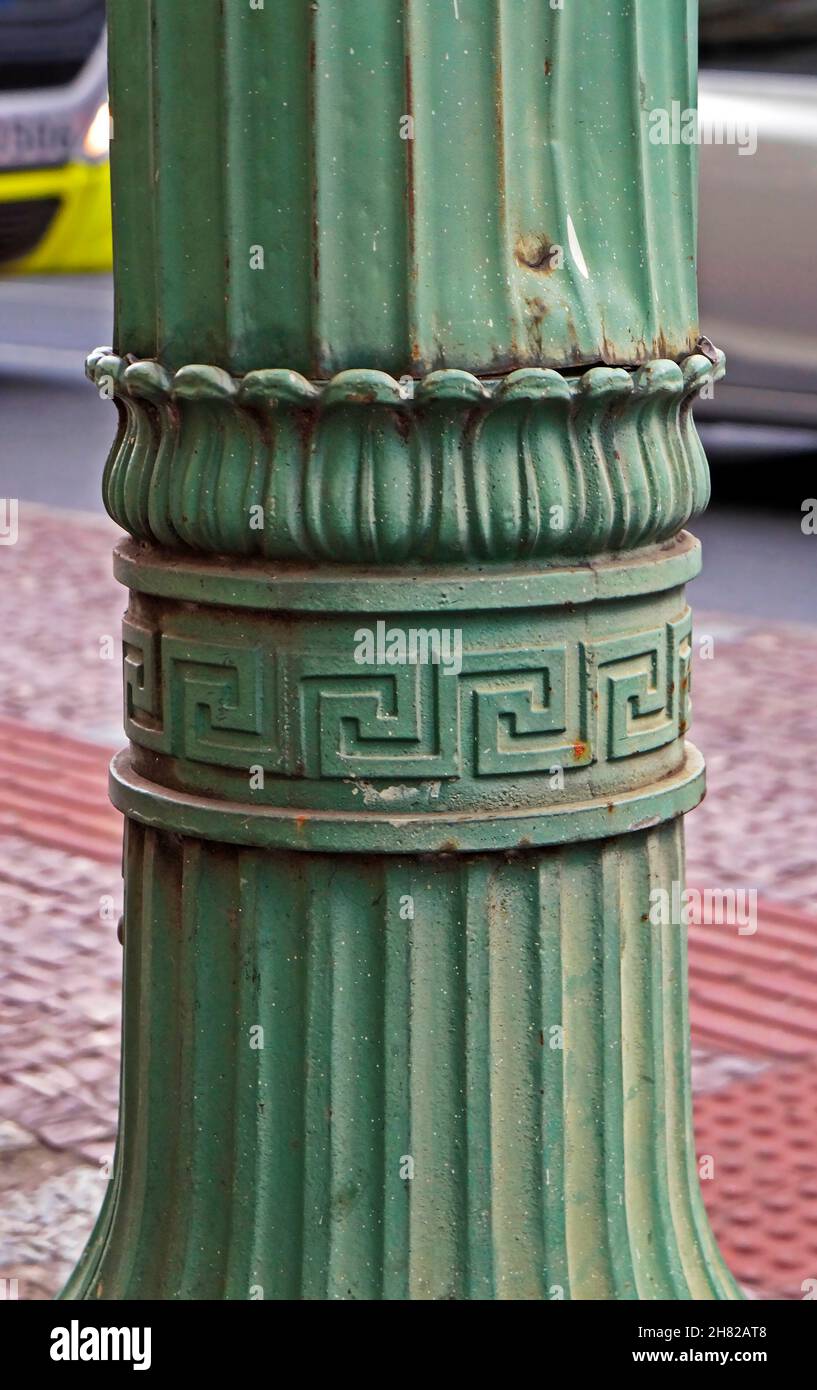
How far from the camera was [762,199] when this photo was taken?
8.06m

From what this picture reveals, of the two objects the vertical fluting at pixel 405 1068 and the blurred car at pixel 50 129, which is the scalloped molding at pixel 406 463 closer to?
the vertical fluting at pixel 405 1068

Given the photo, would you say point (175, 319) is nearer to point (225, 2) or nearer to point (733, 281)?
point (225, 2)

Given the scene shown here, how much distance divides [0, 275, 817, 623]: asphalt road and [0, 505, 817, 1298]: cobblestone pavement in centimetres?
60

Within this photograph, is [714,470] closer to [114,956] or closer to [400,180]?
[114,956]

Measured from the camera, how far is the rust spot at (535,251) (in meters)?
2.00

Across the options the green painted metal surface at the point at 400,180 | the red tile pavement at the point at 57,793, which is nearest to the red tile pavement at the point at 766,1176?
the green painted metal surface at the point at 400,180

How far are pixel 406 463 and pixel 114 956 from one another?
2.55 metres

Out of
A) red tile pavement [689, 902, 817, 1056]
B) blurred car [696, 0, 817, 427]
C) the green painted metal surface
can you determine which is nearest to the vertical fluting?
the green painted metal surface

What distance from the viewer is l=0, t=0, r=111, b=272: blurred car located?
11.5 meters

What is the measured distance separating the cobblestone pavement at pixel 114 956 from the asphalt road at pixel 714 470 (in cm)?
60

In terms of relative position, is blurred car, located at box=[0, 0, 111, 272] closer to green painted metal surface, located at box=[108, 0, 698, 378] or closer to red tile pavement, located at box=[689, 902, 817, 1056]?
red tile pavement, located at box=[689, 902, 817, 1056]

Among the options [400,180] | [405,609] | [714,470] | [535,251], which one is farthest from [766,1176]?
[714,470]

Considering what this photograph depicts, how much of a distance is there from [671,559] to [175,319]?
Answer: 22.5 inches
